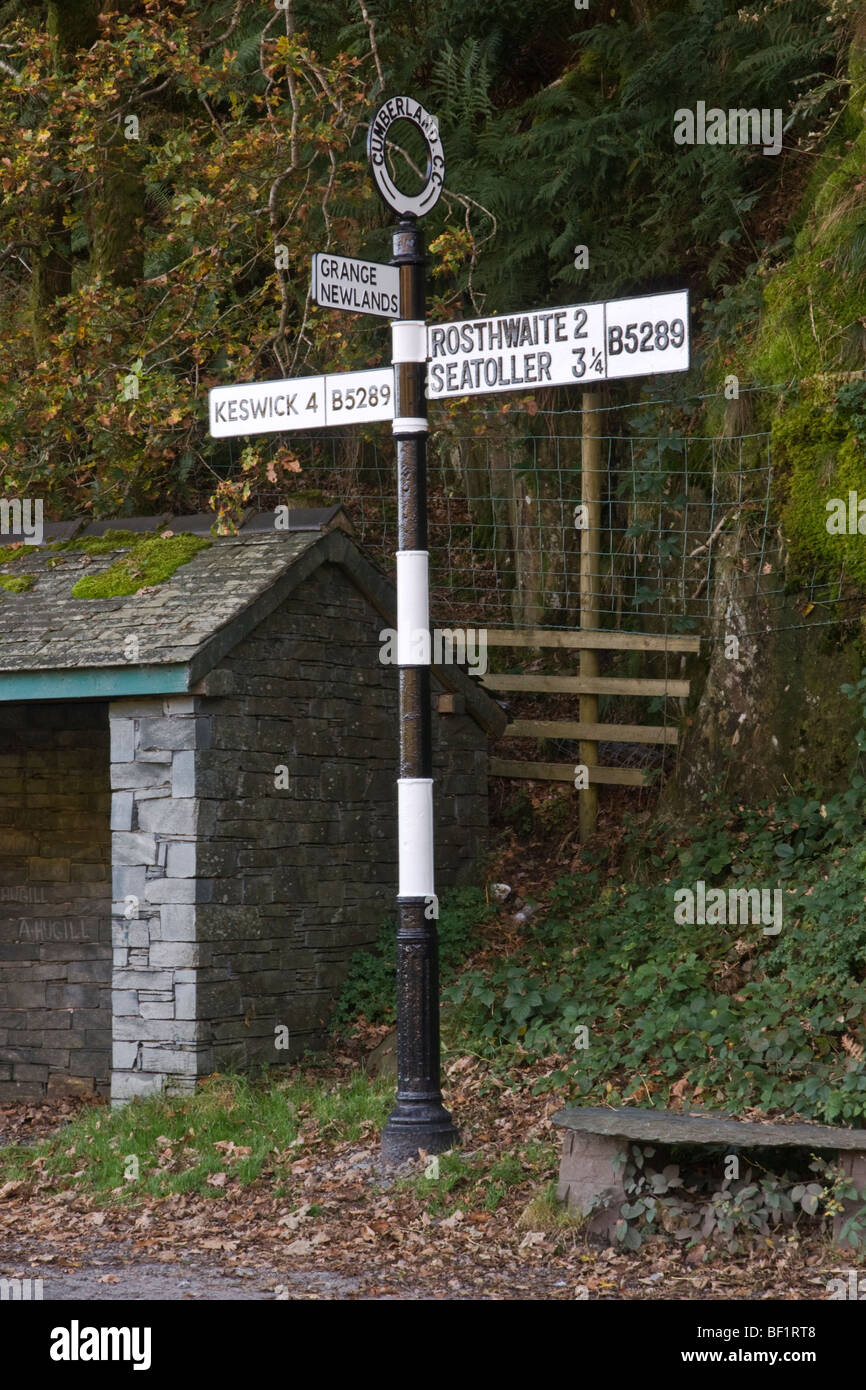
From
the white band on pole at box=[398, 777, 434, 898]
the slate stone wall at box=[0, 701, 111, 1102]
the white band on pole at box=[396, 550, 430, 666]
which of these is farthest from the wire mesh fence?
the white band on pole at box=[398, 777, 434, 898]

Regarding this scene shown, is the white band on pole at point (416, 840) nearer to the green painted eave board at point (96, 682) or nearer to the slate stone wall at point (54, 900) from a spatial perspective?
the green painted eave board at point (96, 682)

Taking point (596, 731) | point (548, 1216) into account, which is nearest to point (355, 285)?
point (548, 1216)

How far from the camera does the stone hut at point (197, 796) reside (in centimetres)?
845

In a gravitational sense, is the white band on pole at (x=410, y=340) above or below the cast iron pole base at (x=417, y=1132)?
above

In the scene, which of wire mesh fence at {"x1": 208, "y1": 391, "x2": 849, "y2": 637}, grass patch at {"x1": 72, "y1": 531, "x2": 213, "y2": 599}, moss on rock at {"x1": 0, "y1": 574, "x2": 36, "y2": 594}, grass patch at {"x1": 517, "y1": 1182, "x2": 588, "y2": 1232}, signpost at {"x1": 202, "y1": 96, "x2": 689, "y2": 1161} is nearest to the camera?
grass patch at {"x1": 517, "y1": 1182, "x2": 588, "y2": 1232}

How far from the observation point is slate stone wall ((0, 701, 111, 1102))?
34.1ft

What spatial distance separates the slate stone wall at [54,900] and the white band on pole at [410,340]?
452 cm

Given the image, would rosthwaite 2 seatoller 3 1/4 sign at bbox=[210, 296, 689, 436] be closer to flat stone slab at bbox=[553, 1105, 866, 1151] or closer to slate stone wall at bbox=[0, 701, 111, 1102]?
flat stone slab at bbox=[553, 1105, 866, 1151]

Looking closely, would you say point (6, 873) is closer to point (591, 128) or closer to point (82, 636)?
point (82, 636)

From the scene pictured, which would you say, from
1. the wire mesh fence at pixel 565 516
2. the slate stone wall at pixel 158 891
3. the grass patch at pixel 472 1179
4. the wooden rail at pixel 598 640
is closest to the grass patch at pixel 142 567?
the slate stone wall at pixel 158 891

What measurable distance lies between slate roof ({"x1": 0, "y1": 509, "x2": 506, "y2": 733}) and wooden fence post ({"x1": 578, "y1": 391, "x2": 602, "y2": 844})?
1484 millimetres

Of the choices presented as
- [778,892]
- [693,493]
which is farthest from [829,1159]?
[693,493]

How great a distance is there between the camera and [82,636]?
8.84 metres

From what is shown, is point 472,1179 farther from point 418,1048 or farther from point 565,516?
point 565,516
